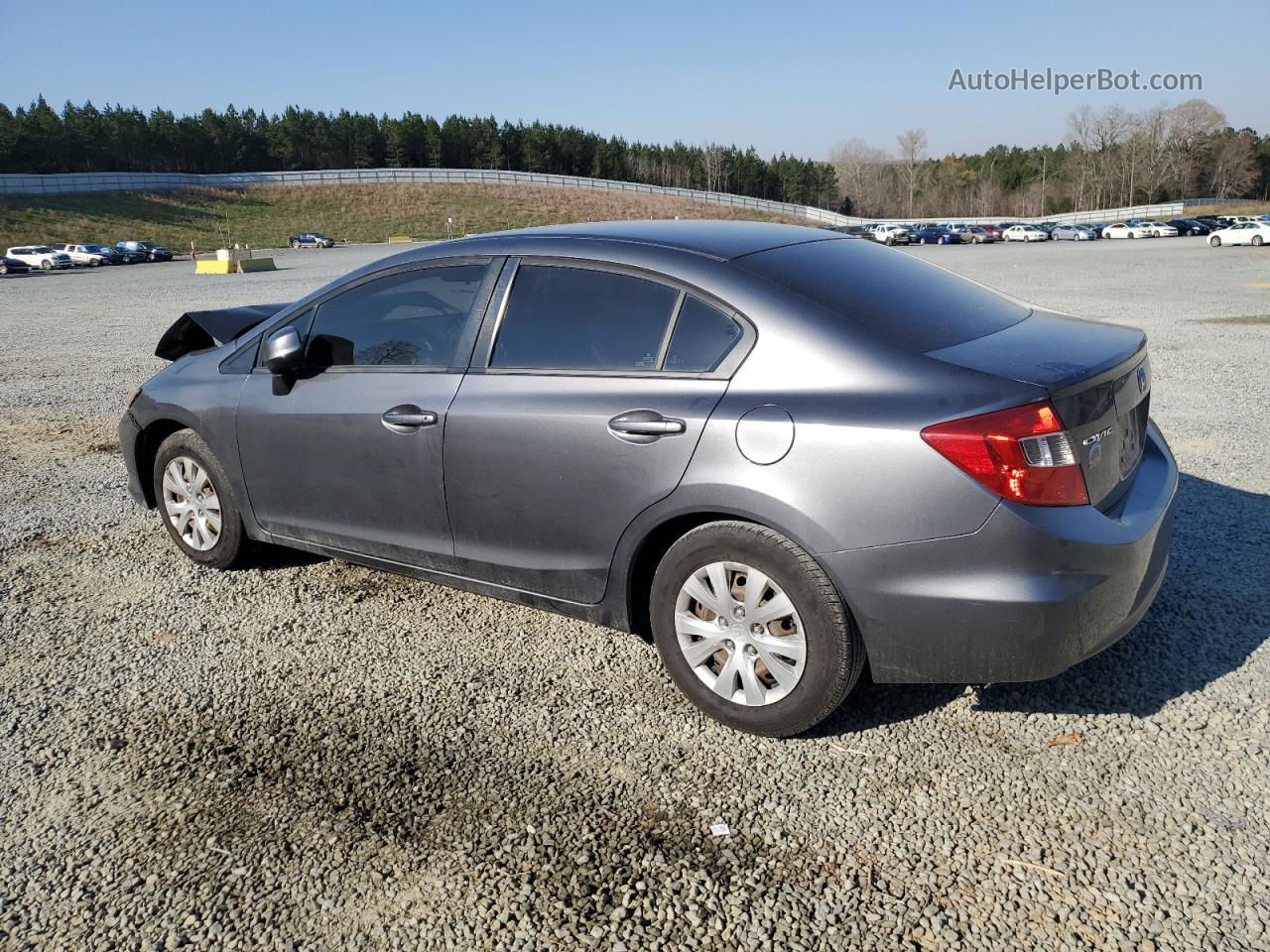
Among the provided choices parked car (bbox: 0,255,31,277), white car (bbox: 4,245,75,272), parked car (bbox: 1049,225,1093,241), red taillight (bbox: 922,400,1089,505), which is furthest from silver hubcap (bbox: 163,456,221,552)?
parked car (bbox: 1049,225,1093,241)

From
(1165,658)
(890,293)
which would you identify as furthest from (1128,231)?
(890,293)

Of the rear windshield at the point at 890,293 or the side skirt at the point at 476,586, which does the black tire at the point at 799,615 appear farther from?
the rear windshield at the point at 890,293

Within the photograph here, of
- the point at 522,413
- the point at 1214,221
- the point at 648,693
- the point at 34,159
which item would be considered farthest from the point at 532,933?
the point at 34,159

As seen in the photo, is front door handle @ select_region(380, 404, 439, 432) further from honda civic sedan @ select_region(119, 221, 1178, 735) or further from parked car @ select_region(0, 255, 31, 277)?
parked car @ select_region(0, 255, 31, 277)

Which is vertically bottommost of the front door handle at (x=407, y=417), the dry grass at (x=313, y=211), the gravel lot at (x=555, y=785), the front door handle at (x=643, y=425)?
the gravel lot at (x=555, y=785)

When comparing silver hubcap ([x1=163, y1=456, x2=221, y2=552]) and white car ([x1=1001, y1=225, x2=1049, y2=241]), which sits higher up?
white car ([x1=1001, y1=225, x2=1049, y2=241])

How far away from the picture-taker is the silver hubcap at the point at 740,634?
3.13m

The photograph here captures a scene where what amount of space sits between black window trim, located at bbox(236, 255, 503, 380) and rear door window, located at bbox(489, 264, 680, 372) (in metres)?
0.14

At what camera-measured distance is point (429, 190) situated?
92625mm

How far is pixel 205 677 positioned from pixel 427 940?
1.98m

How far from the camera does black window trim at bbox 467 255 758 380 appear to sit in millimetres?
3256

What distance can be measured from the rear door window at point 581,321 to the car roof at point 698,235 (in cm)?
21

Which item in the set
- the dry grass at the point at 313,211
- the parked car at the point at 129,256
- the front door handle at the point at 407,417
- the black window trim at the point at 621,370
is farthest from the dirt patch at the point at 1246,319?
the dry grass at the point at 313,211

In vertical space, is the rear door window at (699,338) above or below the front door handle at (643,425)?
above
